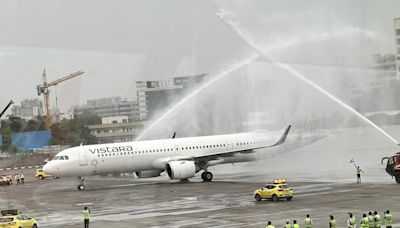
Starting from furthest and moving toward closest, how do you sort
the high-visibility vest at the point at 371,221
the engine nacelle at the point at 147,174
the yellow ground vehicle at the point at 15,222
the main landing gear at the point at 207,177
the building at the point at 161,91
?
1. the building at the point at 161,91
2. the engine nacelle at the point at 147,174
3. the main landing gear at the point at 207,177
4. the yellow ground vehicle at the point at 15,222
5. the high-visibility vest at the point at 371,221

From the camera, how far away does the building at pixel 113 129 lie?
10221 centimetres

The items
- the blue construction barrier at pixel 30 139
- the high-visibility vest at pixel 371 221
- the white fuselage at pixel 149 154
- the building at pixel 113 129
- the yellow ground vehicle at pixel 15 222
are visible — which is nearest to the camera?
the high-visibility vest at pixel 371 221

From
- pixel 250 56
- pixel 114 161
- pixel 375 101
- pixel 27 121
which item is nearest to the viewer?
pixel 114 161

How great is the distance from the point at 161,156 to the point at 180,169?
8.91 ft

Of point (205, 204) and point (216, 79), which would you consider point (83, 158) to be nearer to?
point (205, 204)

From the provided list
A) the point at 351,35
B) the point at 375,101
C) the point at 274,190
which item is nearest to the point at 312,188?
the point at 274,190

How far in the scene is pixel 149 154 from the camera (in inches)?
2015

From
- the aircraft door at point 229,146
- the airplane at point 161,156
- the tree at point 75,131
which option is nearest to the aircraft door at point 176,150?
the airplane at point 161,156

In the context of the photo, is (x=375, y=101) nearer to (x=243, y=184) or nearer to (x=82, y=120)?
(x=243, y=184)

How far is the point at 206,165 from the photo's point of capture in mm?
52094

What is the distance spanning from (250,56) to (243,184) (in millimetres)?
13104

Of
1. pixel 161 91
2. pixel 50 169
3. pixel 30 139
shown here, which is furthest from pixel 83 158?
pixel 30 139

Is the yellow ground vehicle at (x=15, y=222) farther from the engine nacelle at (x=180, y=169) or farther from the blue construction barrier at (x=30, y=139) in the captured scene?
the blue construction barrier at (x=30, y=139)

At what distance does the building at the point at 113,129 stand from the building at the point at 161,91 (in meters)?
3.39
